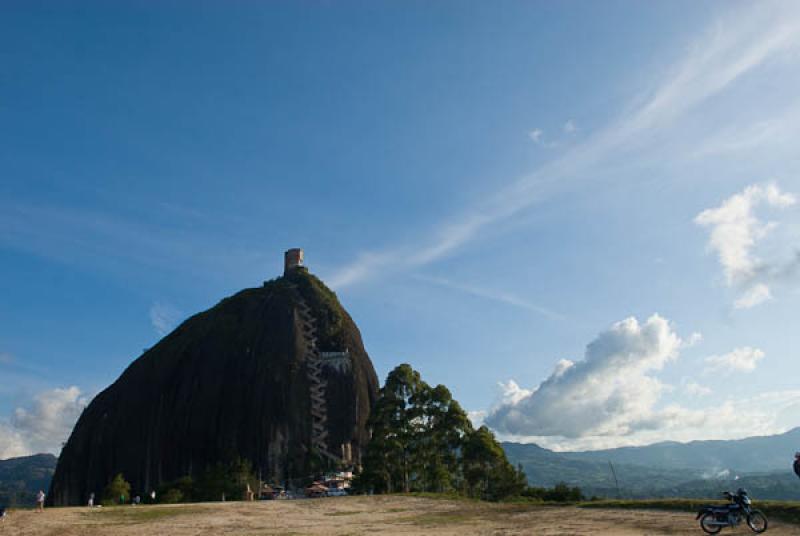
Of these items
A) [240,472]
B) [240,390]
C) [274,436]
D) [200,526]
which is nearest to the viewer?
[200,526]

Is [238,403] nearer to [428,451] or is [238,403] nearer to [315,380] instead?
[315,380]

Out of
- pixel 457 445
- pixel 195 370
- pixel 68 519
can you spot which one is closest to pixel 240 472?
pixel 457 445

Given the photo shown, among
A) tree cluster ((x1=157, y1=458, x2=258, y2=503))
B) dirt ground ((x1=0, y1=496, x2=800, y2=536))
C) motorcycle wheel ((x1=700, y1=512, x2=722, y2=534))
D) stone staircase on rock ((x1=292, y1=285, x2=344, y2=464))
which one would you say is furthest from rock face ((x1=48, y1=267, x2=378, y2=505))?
motorcycle wheel ((x1=700, y1=512, x2=722, y2=534))

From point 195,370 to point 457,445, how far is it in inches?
2506

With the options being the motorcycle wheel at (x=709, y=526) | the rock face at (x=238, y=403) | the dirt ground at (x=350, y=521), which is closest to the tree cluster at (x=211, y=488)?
the rock face at (x=238, y=403)

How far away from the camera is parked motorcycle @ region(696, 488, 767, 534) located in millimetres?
16484

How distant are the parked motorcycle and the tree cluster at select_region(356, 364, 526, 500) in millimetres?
33017

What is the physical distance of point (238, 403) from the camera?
94.3 m

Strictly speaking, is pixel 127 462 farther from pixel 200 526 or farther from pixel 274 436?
pixel 200 526

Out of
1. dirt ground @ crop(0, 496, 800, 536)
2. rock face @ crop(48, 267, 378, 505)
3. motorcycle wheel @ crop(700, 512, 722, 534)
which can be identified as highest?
rock face @ crop(48, 267, 378, 505)

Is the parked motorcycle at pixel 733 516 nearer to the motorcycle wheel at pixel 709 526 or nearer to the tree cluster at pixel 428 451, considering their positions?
the motorcycle wheel at pixel 709 526

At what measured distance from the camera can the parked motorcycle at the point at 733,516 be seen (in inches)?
649

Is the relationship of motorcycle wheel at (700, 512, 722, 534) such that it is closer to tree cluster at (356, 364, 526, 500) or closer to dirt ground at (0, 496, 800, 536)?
dirt ground at (0, 496, 800, 536)

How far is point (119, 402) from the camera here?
4043 inches
